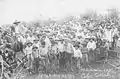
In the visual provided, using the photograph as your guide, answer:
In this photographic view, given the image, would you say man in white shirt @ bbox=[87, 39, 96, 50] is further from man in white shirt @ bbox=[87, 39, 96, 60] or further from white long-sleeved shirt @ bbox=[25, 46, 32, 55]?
white long-sleeved shirt @ bbox=[25, 46, 32, 55]

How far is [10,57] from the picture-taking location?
823 cm

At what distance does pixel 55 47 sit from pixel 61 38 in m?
0.36

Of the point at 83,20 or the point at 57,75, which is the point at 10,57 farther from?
the point at 83,20

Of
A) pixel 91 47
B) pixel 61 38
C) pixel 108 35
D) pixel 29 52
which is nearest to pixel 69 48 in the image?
pixel 61 38

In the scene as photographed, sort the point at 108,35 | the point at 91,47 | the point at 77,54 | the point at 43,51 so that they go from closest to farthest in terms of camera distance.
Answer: the point at 43,51
the point at 77,54
the point at 91,47
the point at 108,35

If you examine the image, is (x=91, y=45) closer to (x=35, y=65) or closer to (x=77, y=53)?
(x=77, y=53)

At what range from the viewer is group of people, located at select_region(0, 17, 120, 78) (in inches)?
353

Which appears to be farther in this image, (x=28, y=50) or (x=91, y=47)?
(x=91, y=47)

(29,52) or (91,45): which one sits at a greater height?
(91,45)

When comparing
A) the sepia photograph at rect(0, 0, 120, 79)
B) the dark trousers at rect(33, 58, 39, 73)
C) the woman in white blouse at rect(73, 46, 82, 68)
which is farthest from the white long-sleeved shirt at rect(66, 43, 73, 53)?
the dark trousers at rect(33, 58, 39, 73)

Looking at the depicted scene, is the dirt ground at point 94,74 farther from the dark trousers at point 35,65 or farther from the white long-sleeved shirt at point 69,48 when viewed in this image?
the white long-sleeved shirt at point 69,48

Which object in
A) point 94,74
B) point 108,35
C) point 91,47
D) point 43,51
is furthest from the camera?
point 108,35

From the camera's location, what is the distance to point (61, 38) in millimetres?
9250

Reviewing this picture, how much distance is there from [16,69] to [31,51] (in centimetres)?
90
